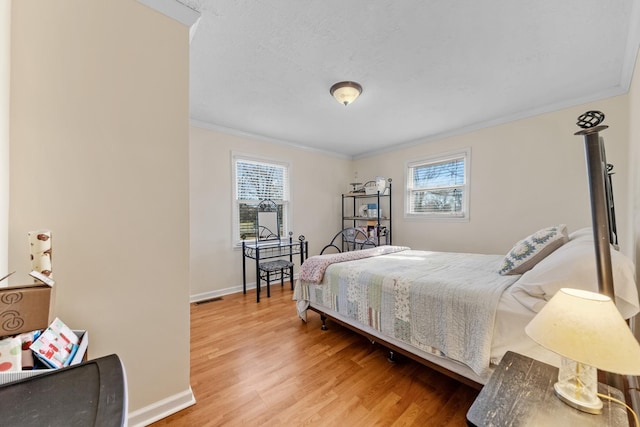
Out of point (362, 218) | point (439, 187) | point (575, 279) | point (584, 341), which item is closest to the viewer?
point (584, 341)

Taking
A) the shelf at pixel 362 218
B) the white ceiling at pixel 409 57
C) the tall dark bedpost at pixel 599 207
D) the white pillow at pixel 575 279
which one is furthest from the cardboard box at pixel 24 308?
the shelf at pixel 362 218

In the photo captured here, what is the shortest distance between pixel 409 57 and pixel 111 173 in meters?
2.20

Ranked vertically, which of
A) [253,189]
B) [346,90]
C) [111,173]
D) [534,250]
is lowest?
[534,250]

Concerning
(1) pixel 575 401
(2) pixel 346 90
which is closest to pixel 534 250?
(1) pixel 575 401

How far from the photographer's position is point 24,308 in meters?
0.85

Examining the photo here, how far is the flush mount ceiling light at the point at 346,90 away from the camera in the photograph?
2.31 metres

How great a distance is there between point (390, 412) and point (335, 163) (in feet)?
13.5

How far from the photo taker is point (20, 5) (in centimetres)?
113

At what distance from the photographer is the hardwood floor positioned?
1447 mm

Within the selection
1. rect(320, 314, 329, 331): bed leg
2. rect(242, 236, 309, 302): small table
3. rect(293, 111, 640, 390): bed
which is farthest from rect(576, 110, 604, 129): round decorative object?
rect(242, 236, 309, 302): small table

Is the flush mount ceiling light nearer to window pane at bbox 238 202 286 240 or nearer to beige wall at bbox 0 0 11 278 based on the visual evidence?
beige wall at bbox 0 0 11 278

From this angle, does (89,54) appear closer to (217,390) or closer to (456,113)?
(217,390)

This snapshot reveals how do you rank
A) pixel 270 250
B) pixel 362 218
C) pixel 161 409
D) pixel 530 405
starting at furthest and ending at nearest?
1. pixel 362 218
2. pixel 270 250
3. pixel 161 409
4. pixel 530 405

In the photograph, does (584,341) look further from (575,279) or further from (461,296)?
(461,296)
